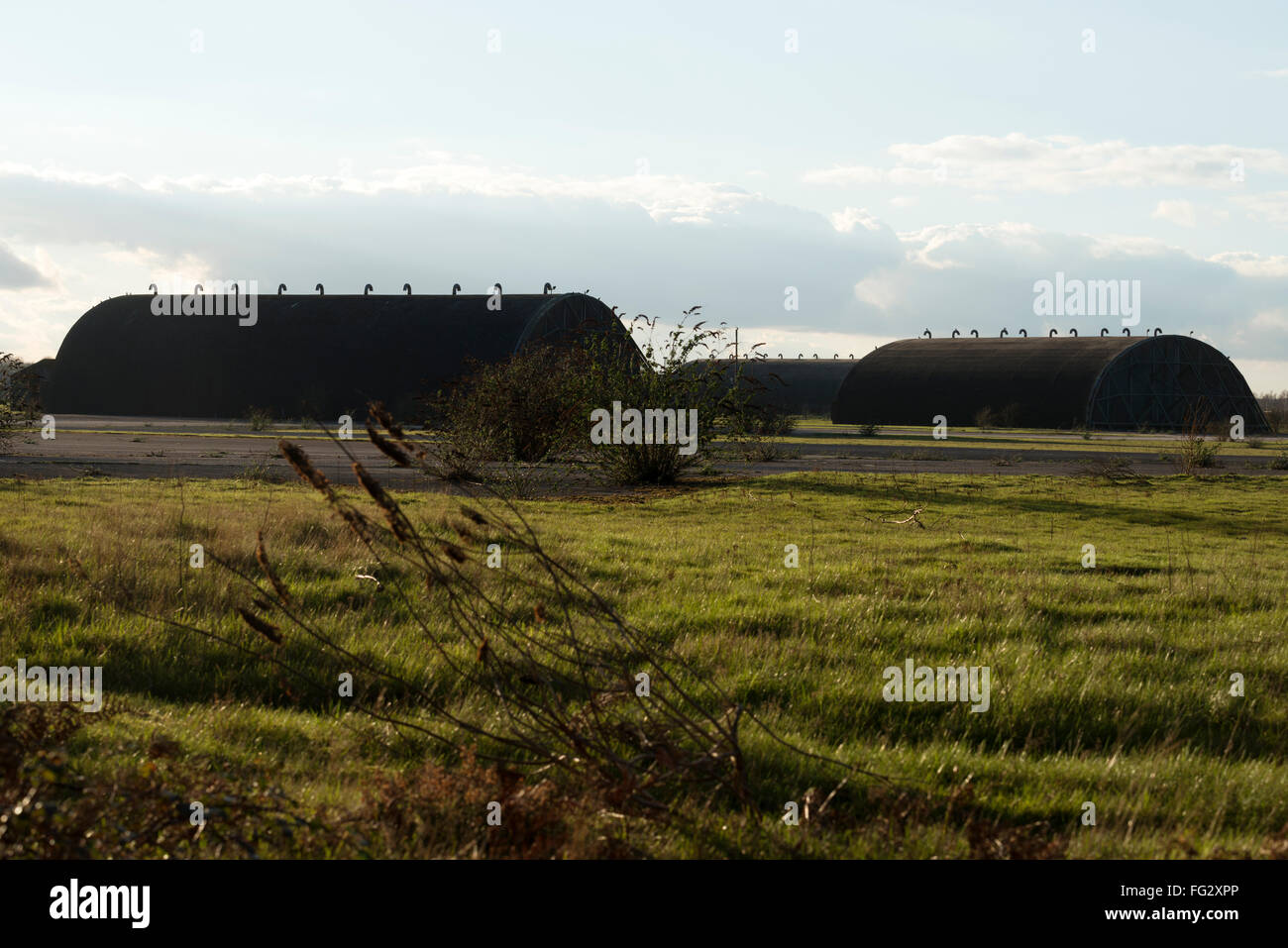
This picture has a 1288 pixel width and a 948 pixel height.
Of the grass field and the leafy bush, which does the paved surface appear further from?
the grass field

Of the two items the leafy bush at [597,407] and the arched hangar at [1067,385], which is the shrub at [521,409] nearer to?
the leafy bush at [597,407]

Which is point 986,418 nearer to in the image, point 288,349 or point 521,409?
point 288,349

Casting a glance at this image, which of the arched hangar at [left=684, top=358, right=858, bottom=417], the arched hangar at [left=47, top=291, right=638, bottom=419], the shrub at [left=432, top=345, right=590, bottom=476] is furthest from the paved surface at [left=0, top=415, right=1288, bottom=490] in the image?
the arched hangar at [left=684, top=358, right=858, bottom=417]

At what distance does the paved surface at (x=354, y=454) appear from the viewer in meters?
Result: 22.2

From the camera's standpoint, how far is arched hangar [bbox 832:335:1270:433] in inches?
2466

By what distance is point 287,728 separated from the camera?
6.04 m

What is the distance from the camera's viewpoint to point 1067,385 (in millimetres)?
62812

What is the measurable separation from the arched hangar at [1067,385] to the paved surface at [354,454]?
21.2m

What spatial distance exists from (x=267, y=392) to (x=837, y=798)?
57.0 m

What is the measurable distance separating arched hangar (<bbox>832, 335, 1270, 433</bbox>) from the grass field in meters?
51.3

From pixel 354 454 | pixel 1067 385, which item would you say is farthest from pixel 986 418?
pixel 354 454

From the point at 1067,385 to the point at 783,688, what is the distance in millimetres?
60427

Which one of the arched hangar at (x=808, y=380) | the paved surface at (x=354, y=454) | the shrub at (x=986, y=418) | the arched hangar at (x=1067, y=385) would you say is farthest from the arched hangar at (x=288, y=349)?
the arched hangar at (x=808, y=380)
